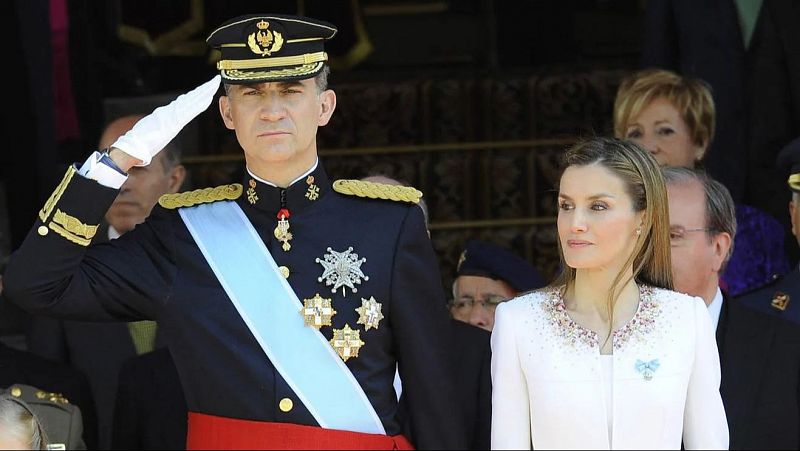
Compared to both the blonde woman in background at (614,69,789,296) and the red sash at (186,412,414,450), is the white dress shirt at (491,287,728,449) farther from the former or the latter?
the blonde woman in background at (614,69,789,296)

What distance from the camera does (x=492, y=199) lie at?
20.4ft

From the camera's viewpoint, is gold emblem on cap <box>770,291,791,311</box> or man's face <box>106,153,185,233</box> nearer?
gold emblem on cap <box>770,291,791,311</box>

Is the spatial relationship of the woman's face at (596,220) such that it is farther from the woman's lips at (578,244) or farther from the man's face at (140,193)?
the man's face at (140,193)

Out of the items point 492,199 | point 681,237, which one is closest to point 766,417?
point 681,237

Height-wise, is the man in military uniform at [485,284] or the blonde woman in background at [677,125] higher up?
the blonde woman in background at [677,125]

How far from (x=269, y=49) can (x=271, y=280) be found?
50cm

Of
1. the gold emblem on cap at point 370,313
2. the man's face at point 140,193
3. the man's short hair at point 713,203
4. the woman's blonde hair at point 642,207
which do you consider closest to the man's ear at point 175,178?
the man's face at point 140,193

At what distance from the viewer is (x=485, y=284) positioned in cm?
487

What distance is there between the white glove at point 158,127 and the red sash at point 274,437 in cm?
59

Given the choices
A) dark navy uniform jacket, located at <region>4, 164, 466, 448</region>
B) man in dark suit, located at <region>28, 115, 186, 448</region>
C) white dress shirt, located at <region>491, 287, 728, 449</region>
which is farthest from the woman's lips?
man in dark suit, located at <region>28, 115, 186, 448</region>

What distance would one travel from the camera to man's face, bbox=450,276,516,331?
4.83 metres

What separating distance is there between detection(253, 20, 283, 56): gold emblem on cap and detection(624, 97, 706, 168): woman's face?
176 centimetres

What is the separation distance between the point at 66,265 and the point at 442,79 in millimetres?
3016

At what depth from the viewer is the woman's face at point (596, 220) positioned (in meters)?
3.62
